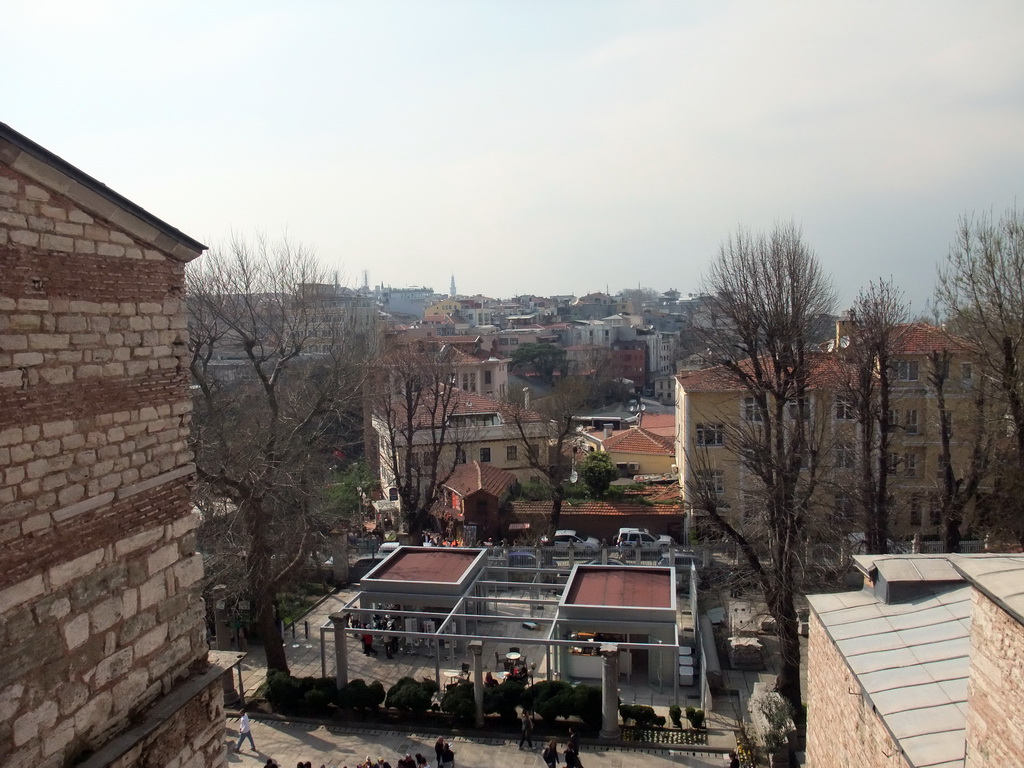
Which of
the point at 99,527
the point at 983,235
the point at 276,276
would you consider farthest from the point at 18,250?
the point at 983,235

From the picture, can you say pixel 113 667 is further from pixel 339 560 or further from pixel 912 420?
pixel 912 420

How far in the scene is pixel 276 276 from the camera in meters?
18.8

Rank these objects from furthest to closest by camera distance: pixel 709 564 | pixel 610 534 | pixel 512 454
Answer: pixel 512 454
pixel 610 534
pixel 709 564

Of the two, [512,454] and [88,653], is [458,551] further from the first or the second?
[88,653]

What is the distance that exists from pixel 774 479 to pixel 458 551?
853 centimetres

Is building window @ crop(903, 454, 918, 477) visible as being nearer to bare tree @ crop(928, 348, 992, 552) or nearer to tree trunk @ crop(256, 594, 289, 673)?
bare tree @ crop(928, 348, 992, 552)

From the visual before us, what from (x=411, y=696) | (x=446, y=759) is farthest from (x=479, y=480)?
(x=446, y=759)

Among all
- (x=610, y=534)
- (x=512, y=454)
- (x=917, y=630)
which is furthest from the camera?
(x=512, y=454)

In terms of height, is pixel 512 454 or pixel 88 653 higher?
pixel 88 653

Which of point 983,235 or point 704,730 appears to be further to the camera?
point 983,235

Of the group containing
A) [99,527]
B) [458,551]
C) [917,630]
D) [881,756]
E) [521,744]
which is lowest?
[521,744]

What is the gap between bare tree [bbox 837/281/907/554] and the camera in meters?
17.2

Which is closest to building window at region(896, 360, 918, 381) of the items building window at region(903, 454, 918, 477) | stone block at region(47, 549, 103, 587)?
building window at region(903, 454, 918, 477)

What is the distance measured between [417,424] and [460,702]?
591 inches
